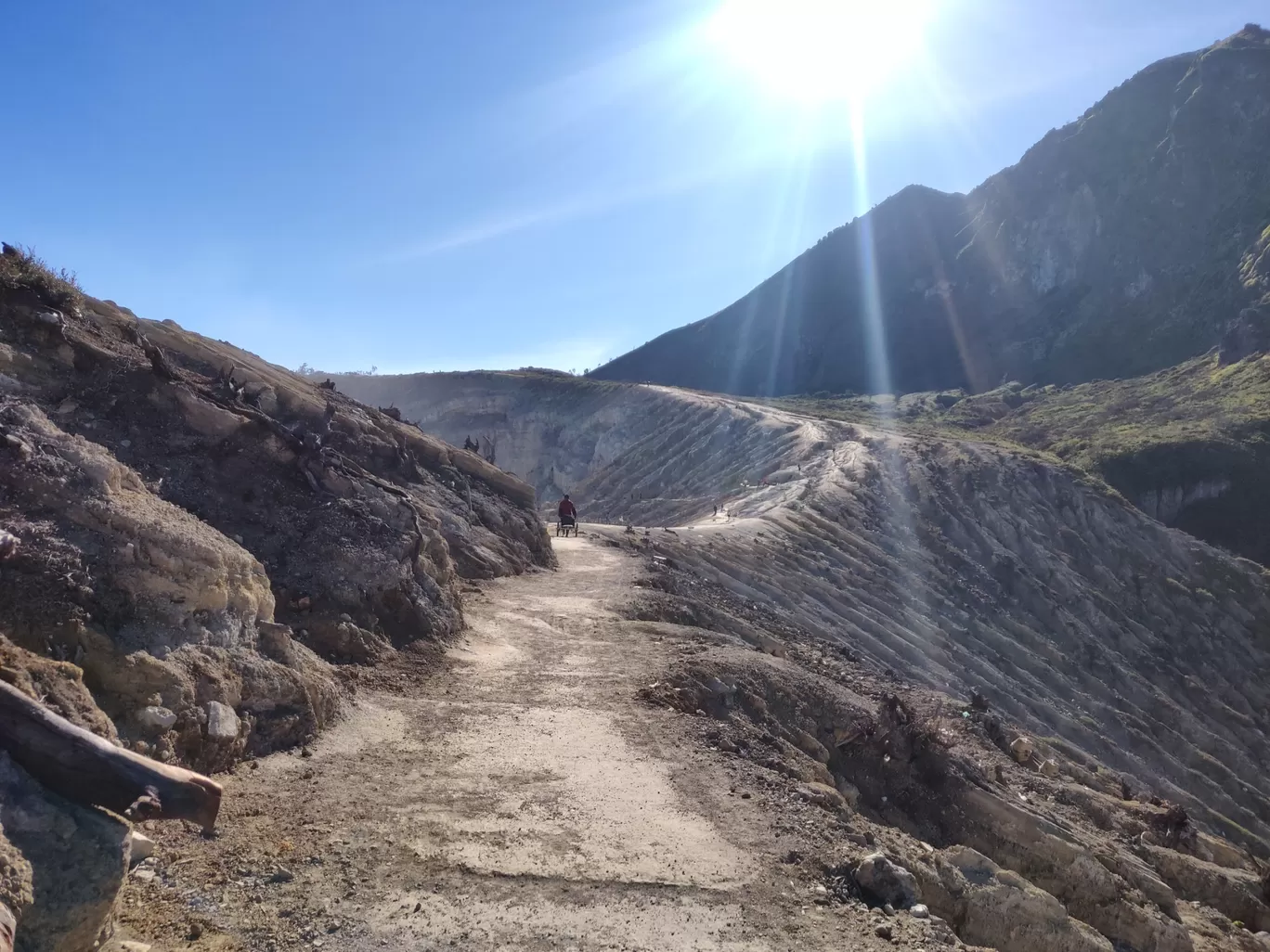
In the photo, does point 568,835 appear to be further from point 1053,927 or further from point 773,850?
point 1053,927

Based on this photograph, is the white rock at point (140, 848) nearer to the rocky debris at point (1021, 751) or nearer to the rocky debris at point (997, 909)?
the rocky debris at point (997, 909)

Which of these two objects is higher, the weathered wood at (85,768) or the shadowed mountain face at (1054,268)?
the shadowed mountain face at (1054,268)

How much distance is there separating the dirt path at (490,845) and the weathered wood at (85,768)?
578mm

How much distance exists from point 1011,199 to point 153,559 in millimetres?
104015

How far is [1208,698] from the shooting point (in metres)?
28.9

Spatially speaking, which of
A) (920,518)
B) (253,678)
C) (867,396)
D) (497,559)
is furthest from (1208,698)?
(867,396)

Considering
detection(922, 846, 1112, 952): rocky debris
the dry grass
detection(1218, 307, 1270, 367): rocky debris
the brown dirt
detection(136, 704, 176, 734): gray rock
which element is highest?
detection(1218, 307, 1270, 367): rocky debris

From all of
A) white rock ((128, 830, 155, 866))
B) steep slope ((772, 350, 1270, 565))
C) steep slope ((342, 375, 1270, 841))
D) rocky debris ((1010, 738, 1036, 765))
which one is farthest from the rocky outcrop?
steep slope ((772, 350, 1270, 565))

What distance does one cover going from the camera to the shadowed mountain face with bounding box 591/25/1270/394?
249 ft

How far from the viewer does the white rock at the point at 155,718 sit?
17.5ft

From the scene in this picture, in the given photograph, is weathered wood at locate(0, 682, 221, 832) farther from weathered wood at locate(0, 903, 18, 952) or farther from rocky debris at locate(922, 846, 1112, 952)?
rocky debris at locate(922, 846, 1112, 952)

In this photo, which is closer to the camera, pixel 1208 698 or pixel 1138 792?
pixel 1138 792

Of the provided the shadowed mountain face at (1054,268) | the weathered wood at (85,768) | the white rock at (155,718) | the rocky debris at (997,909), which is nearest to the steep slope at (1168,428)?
the shadowed mountain face at (1054,268)

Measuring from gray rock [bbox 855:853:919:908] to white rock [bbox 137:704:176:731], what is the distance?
4.43 meters
